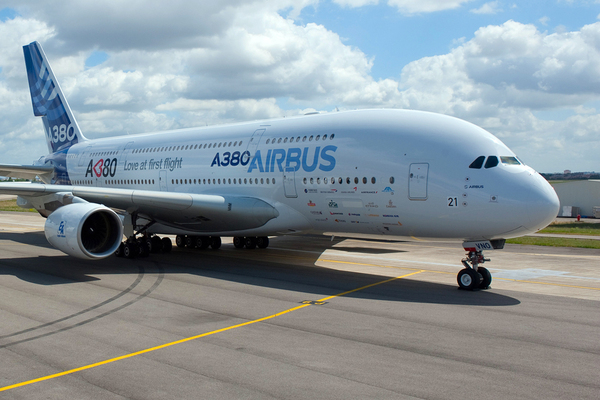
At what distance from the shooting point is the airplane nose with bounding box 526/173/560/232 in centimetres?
1077

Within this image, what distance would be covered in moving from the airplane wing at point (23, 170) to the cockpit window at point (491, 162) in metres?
19.1

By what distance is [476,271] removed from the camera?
12.1m

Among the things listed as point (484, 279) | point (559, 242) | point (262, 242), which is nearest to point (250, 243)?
point (262, 242)

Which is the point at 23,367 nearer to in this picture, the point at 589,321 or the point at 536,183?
the point at 589,321

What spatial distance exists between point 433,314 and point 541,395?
12.7 feet

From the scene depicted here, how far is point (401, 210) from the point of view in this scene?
40.6 feet

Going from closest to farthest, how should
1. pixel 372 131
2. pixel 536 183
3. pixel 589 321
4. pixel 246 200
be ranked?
pixel 589 321, pixel 536 183, pixel 372 131, pixel 246 200

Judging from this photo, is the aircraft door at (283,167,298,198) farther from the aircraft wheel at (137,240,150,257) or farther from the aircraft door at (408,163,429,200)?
the aircraft wheel at (137,240,150,257)

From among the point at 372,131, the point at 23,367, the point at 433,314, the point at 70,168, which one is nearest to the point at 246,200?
the point at 372,131

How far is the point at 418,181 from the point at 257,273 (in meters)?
5.34

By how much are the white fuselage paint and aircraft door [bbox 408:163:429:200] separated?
23 mm

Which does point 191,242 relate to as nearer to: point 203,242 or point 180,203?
point 203,242

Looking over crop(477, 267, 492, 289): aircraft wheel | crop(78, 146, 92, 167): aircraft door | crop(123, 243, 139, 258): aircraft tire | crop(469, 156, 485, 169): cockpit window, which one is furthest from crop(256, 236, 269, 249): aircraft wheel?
crop(469, 156, 485, 169): cockpit window

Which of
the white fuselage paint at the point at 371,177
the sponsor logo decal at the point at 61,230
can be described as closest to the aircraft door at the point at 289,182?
the white fuselage paint at the point at 371,177
